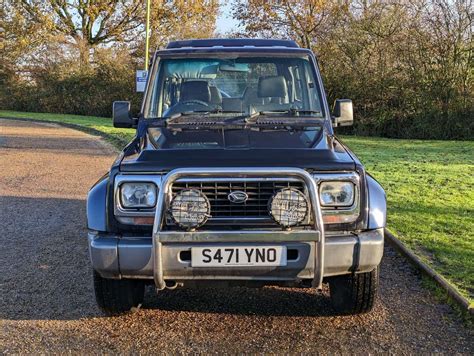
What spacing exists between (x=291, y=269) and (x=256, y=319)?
811 millimetres

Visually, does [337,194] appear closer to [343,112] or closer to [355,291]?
[355,291]

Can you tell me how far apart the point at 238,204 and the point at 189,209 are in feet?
1.08

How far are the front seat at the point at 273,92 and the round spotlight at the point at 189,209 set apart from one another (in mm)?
1637

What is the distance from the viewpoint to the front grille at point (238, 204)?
3703 millimetres

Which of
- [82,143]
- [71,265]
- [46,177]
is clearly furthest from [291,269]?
[82,143]

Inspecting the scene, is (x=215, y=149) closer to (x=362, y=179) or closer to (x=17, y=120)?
(x=362, y=179)

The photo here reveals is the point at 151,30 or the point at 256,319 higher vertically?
the point at 151,30

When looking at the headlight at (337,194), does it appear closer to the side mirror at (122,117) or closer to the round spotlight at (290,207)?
the round spotlight at (290,207)

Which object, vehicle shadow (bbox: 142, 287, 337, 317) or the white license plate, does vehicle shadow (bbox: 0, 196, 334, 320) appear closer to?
vehicle shadow (bbox: 142, 287, 337, 317)

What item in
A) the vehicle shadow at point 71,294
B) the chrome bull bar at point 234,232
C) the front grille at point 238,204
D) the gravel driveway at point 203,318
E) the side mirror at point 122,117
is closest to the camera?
the chrome bull bar at point 234,232

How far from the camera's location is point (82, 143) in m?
17.6

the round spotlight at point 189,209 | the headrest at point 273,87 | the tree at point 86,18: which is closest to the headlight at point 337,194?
the round spotlight at point 189,209

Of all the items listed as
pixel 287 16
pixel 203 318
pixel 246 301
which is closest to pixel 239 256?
pixel 203 318

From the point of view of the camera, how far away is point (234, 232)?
358 centimetres
